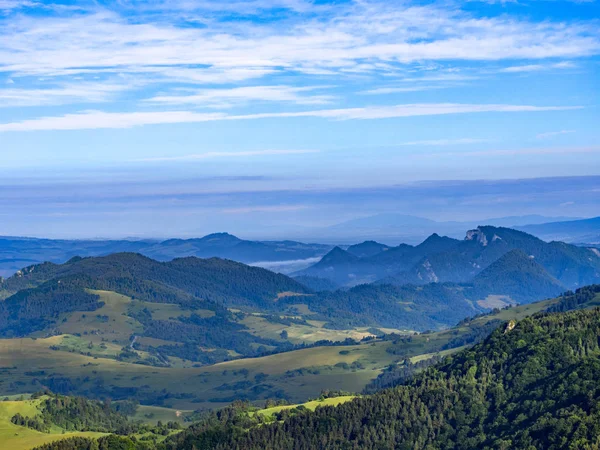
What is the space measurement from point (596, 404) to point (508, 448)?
68.0 feet

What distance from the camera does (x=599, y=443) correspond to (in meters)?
182

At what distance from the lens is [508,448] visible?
19825 centimetres

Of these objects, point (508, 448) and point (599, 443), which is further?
point (508, 448)

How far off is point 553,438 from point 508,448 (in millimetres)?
10666

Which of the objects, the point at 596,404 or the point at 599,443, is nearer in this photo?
the point at 599,443

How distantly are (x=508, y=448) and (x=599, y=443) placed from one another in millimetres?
22212

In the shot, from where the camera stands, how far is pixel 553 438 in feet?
629

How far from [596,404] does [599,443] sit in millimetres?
18641
